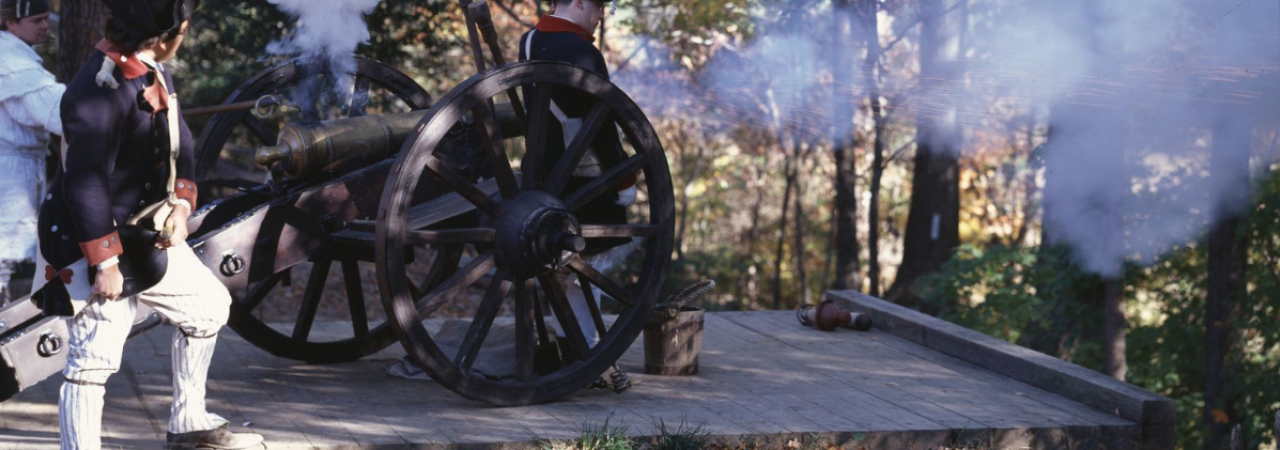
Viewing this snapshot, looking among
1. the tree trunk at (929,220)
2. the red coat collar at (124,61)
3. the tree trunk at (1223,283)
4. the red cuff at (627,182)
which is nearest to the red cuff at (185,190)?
the red coat collar at (124,61)

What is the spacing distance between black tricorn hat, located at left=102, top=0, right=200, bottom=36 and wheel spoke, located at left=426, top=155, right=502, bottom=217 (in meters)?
0.92

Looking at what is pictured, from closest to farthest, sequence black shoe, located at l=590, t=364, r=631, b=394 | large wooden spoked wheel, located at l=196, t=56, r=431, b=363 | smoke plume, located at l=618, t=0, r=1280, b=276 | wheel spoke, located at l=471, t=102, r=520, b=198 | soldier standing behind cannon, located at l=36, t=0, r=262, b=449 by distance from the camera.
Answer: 1. soldier standing behind cannon, located at l=36, t=0, r=262, b=449
2. wheel spoke, located at l=471, t=102, r=520, b=198
3. black shoe, located at l=590, t=364, r=631, b=394
4. large wooden spoked wheel, located at l=196, t=56, r=431, b=363
5. smoke plume, located at l=618, t=0, r=1280, b=276

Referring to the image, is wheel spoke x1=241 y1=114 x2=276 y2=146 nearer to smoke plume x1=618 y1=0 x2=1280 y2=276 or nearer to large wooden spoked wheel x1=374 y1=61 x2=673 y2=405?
large wooden spoked wheel x1=374 y1=61 x2=673 y2=405

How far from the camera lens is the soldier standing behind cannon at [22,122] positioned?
4.57 metres

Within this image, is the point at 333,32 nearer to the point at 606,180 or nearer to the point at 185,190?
the point at 606,180

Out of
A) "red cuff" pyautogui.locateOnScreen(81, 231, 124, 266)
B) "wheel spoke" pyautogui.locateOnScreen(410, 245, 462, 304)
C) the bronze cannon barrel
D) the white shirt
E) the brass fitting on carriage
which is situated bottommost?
the brass fitting on carriage

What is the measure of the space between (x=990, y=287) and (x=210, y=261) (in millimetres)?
6270

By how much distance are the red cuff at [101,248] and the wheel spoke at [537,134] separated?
1.48 m

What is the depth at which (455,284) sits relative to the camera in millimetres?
4164

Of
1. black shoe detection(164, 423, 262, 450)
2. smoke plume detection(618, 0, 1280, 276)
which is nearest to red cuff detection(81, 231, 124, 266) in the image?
black shoe detection(164, 423, 262, 450)

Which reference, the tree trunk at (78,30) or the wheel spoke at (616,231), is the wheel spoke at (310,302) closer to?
the wheel spoke at (616,231)

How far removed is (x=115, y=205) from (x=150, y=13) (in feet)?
1.78

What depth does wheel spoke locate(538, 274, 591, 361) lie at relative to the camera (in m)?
4.48

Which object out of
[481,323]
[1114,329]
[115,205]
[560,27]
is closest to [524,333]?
[481,323]
